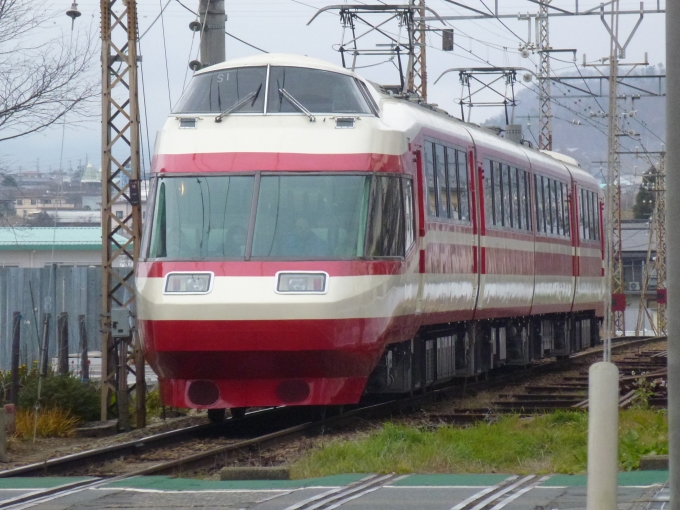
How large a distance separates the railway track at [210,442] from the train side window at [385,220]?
1.84 metres

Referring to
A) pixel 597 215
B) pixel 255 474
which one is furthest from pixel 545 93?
pixel 255 474

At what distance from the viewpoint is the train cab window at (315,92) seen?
43.8ft

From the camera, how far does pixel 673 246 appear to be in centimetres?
504

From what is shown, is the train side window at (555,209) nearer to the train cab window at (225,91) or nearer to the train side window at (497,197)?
the train side window at (497,197)

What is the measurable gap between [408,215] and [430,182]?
124 cm

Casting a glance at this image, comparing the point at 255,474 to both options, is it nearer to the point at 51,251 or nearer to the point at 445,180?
the point at 445,180

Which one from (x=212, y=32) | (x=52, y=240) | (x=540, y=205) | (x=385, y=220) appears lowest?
(x=385, y=220)

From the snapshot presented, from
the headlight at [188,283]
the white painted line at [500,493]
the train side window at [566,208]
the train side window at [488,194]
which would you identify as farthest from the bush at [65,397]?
the train side window at [566,208]

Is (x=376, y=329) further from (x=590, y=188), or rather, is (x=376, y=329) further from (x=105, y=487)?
(x=590, y=188)

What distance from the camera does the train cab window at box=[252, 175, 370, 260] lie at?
1231 centimetres

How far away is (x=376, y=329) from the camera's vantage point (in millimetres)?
12633

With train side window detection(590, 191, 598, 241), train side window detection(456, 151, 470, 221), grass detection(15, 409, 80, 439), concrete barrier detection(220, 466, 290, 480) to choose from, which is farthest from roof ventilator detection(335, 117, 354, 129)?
train side window detection(590, 191, 598, 241)

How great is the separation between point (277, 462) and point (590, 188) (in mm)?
15795

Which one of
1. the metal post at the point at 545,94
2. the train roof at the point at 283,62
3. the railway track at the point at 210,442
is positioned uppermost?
the metal post at the point at 545,94
